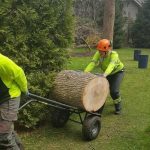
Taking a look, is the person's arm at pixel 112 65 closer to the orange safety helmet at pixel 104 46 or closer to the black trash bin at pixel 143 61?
the orange safety helmet at pixel 104 46

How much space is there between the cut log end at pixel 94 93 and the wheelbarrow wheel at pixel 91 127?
18 cm

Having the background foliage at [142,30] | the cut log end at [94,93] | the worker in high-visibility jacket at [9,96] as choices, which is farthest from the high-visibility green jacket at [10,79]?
the background foliage at [142,30]

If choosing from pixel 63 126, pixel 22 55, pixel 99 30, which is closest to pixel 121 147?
pixel 63 126

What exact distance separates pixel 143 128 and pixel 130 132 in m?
0.43

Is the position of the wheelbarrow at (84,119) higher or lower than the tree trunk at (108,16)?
lower

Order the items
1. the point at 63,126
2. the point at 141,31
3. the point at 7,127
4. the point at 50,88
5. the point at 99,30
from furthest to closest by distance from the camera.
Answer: the point at 141,31
the point at 99,30
the point at 63,126
the point at 50,88
the point at 7,127

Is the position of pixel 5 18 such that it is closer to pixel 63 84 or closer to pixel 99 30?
pixel 63 84

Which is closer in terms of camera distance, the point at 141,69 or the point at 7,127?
the point at 7,127

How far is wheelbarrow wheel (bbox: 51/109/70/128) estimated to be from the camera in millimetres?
8914

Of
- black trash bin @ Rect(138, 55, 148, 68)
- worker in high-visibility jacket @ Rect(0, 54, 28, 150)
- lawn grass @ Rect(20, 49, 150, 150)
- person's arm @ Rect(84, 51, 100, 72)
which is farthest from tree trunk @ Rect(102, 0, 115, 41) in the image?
worker in high-visibility jacket @ Rect(0, 54, 28, 150)

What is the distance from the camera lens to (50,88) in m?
8.59

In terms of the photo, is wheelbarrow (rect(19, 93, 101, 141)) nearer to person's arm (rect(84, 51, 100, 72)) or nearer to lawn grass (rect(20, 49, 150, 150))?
lawn grass (rect(20, 49, 150, 150))

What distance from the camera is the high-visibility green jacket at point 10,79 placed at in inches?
223

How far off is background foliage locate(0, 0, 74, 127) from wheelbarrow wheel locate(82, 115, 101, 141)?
0.99 m
